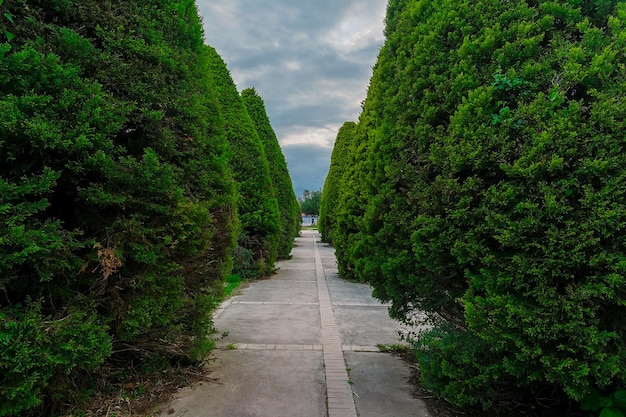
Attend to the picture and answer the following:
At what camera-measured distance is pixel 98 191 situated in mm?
2531

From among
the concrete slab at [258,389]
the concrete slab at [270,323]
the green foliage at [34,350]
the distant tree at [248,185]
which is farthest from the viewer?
the distant tree at [248,185]

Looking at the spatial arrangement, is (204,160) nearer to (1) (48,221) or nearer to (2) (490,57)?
(1) (48,221)

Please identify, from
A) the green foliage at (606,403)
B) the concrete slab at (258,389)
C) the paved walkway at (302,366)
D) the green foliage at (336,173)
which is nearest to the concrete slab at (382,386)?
the paved walkway at (302,366)

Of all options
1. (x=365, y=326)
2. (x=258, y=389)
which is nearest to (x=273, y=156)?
(x=365, y=326)

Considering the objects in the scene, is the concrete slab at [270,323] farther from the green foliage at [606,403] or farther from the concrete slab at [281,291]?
the green foliage at [606,403]

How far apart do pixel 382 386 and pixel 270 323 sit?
2.56 m

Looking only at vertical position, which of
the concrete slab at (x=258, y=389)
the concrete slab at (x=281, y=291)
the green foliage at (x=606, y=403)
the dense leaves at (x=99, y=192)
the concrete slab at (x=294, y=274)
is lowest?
the concrete slab at (x=294, y=274)

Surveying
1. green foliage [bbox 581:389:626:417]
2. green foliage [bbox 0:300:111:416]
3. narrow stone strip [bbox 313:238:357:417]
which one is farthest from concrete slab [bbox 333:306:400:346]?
green foliage [bbox 0:300:111:416]

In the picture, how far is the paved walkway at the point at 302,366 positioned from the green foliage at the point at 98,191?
613mm

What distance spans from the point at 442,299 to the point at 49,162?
3072mm

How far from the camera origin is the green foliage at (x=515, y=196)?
7.13ft

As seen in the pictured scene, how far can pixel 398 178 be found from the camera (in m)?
3.44

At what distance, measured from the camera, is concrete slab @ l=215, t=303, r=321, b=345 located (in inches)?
197

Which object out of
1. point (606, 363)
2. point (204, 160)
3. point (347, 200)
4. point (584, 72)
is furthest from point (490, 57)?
point (347, 200)
